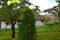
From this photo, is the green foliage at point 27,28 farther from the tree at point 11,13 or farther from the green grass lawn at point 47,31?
the green grass lawn at point 47,31

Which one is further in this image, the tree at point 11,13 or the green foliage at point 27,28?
the tree at point 11,13

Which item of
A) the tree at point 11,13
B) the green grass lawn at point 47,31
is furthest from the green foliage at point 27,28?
the green grass lawn at point 47,31

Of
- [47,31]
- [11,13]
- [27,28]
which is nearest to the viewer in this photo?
[27,28]

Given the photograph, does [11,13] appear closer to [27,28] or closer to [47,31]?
[47,31]

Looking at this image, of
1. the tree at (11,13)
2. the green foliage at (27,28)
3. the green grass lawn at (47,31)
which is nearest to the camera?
the green foliage at (27,28)

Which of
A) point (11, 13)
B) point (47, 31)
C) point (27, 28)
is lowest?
point (47, 31)

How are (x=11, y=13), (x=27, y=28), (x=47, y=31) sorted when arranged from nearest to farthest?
(x=27, y=28) → (x=11, y=13) → (x=47, y=31)

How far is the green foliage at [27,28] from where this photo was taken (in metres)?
6.62

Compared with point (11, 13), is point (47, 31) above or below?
below

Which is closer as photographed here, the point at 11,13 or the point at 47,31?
the point at 11,13

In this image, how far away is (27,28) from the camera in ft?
21.9

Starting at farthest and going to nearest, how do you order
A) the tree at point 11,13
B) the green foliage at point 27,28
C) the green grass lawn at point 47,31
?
the green grass lawn at point 47,31
the tree at point 11,13
the green foliage at point 27,28

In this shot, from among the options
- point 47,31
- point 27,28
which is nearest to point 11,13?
point 47,31

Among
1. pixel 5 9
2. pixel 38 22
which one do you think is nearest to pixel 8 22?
pixel 5 9
